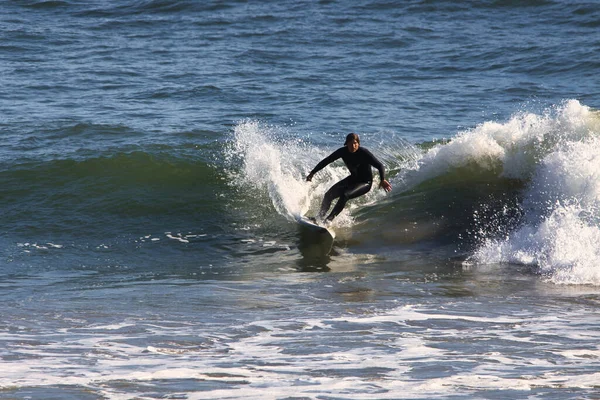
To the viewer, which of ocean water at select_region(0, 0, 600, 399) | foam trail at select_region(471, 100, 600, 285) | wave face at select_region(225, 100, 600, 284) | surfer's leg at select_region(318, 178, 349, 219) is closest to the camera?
ocean water at select_region(0, 0, 600, 399)

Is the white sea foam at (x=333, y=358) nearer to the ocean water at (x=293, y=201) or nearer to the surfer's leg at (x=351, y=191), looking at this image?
the ocean water at (x=293, y=201)

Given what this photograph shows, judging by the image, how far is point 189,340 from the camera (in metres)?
7.07

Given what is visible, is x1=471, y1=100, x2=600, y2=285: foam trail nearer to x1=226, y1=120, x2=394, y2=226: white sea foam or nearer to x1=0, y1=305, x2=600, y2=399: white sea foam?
x1=0, y1=305, x2=600, y2=399: white sea foam

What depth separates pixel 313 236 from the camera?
11883 millimetres

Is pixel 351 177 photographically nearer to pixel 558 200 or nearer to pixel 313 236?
pixel 313 236

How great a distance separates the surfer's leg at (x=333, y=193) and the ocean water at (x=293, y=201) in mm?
455

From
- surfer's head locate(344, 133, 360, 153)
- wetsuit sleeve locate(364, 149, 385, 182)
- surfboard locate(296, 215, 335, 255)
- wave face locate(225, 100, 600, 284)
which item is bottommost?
surfboard locate(296, 215, 335, 255)

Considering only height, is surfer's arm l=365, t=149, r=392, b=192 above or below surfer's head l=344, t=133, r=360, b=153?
below

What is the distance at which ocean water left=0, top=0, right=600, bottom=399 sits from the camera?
258 inches

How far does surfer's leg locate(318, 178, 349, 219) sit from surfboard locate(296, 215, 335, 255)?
24 cm

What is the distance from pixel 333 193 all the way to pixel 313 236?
66cm

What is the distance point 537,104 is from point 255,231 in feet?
30.2

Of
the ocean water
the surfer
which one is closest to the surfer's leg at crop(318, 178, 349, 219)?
the surfer

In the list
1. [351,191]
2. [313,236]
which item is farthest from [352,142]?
[313,236]
